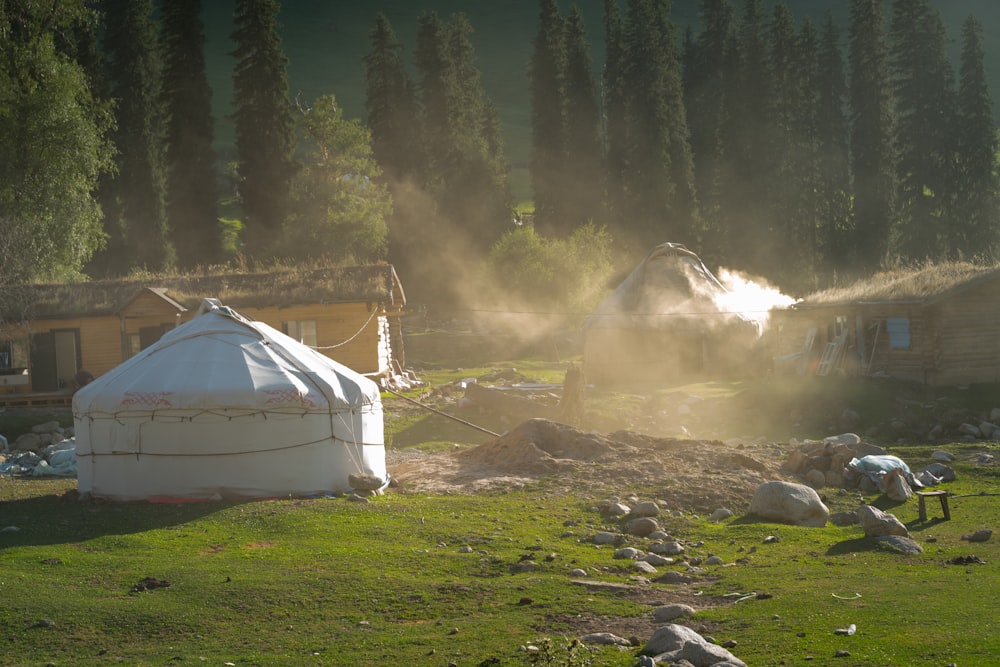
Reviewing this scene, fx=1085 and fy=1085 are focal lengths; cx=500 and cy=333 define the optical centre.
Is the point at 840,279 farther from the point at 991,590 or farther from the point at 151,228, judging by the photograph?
the point at 991,590

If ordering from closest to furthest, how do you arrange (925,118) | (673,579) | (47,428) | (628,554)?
(673,579) < (628,554) < (47,428) < (925,118)

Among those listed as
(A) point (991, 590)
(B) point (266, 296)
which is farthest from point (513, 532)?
(B) point (266, 296)

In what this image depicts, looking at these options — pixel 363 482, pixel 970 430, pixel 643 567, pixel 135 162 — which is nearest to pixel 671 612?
pixel 643 567

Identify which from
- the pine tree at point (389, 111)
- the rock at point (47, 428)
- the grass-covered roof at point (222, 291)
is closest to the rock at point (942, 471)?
the grass-covered roof at point (222, 291)

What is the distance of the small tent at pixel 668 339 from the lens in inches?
1235

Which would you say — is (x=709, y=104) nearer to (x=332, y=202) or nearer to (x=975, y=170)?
(x=975, y=170)

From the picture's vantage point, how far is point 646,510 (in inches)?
553

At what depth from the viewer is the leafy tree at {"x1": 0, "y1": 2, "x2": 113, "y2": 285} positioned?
31453 mm

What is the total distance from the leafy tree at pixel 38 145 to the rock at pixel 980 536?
2611cm

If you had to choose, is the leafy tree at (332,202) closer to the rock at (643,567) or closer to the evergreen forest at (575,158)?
the evergreen forest at (575,158)

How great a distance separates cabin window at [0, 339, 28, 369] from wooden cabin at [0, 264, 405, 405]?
27 millimetres

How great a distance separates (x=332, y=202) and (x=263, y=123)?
5.63 meters

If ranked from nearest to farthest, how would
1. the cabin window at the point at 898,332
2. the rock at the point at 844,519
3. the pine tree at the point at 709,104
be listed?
the rock at the point at 844,519 < the cabin window at the point at 898,332 < the pine tree at the point at 709,104

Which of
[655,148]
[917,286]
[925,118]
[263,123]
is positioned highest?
[263,123]
